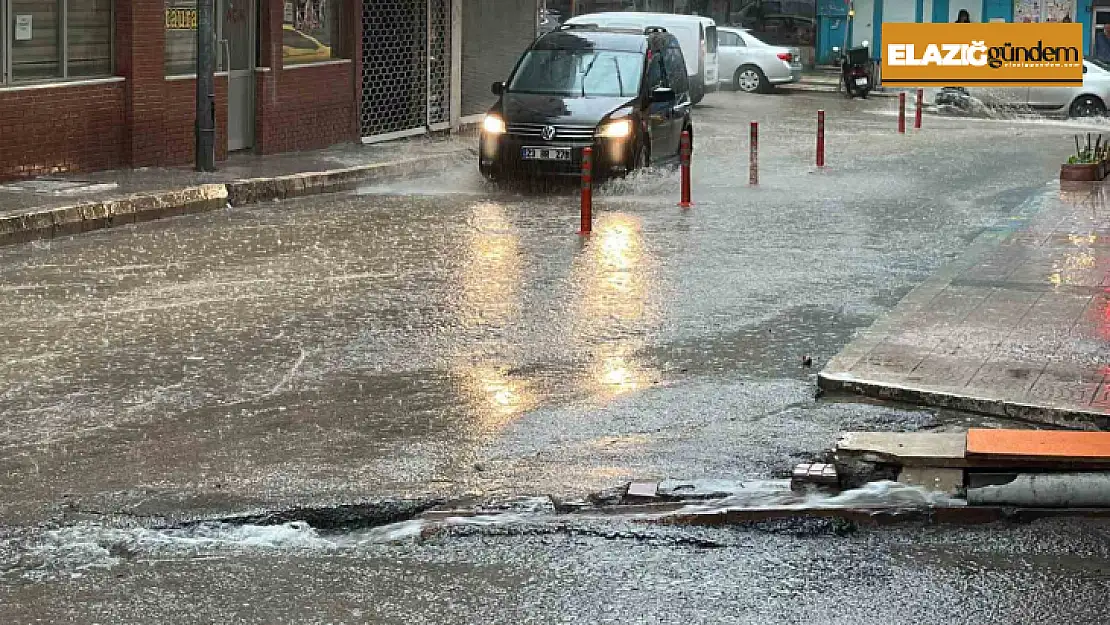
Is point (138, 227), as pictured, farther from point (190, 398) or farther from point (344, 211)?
point (190, 398)

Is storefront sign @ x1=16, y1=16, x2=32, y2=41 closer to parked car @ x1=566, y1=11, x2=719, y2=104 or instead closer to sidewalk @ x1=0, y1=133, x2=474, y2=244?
sidewalk @ x1=0, y1=133, x2=474, y2=244

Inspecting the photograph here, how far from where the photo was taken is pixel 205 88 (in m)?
19.3

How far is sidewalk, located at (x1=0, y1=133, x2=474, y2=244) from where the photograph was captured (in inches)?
625

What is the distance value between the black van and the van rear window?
13.9 meters

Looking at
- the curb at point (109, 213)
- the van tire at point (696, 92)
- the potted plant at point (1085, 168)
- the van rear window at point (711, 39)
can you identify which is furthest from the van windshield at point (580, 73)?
the van rear window at point (711, 39)

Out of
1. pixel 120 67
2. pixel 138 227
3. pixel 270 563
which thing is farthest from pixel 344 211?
pixel 270 563

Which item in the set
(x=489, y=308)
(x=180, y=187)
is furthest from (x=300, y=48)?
(x=489, y=308)

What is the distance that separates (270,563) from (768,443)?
2.80 m

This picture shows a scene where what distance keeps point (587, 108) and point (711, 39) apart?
1753cm

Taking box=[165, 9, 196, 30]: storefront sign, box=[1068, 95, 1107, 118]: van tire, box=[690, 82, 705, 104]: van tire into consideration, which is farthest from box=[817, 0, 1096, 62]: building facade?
box=[165, 9, 196, 30]: storefront sign

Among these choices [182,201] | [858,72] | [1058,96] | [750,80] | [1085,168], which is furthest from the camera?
[750,80]

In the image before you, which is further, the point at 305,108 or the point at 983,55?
the point at 983,55

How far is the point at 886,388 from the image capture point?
9242 millimetres

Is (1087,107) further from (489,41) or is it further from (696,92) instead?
(489,41)
